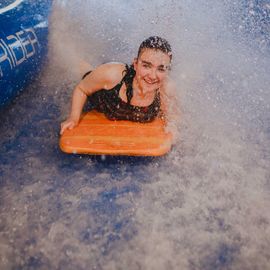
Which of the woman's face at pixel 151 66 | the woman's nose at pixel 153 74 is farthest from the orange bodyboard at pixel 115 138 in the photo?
the woman's nose at pixel 153 74

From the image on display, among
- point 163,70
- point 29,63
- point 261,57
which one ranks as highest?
point 163,70

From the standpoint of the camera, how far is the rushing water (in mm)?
2412

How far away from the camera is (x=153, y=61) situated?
2.83m

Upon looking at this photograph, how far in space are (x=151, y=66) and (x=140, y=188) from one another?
1172 mm

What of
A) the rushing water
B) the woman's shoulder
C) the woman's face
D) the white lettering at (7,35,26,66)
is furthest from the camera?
the white lettering at (7,35,26,66)

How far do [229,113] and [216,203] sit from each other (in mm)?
1903

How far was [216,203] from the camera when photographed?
293cm

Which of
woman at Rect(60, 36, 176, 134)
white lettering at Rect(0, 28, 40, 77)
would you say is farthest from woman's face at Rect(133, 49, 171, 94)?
white lettering at Rect(0, 28, 40, 77)

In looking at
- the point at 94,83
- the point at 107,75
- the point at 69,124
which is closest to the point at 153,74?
the point at 107,75

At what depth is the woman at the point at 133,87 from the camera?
2.88 metres

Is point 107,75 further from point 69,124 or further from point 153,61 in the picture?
point 69,124

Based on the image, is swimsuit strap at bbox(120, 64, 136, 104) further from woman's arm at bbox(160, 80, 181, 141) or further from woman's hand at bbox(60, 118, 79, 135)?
woman's hand at bbox(60, 118, 79, 135)

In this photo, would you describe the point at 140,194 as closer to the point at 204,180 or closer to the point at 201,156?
the point at 204,180

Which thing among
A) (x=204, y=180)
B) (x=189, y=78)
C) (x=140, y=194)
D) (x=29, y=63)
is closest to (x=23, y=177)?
(x=140, y=194)
